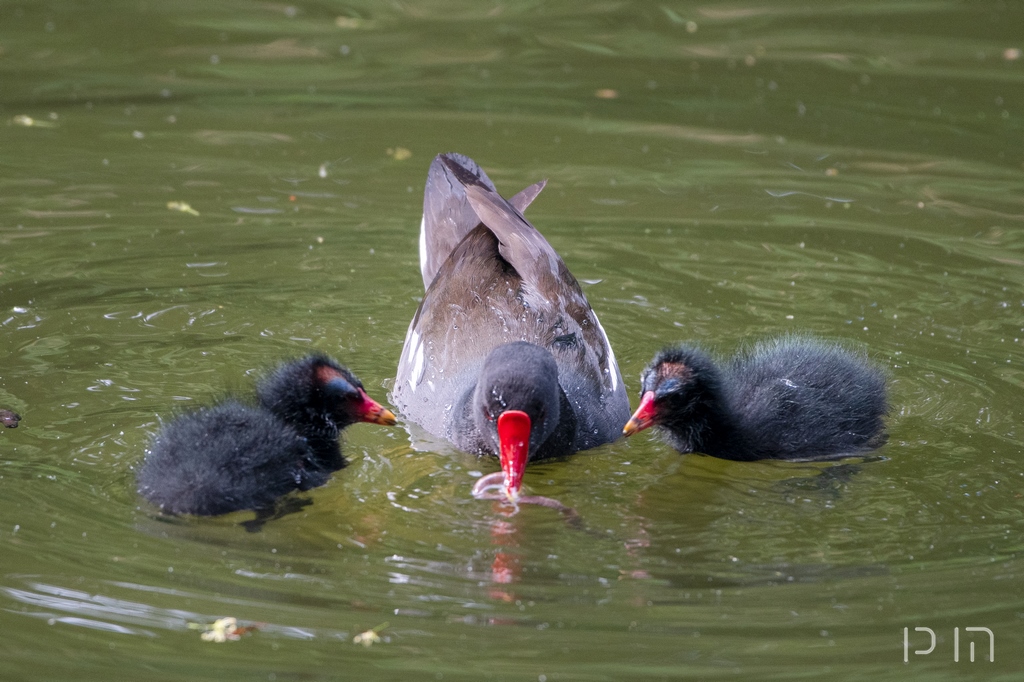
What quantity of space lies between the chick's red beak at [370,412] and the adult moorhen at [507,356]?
0.32m

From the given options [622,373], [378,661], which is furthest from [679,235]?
[378,661]

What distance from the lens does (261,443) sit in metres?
5.18

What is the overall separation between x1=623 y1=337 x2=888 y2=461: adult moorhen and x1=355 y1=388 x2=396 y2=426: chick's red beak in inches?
38.9

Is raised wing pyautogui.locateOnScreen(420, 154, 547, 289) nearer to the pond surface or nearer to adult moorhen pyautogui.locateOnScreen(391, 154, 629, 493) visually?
adult moorhen pyautogui.locateOnScreen(391, 154, 629, 493)

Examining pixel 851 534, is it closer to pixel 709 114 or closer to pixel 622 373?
pixel 622 373

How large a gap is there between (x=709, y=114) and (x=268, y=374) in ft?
16.8

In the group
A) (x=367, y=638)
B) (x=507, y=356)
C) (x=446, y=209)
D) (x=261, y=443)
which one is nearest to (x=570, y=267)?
(x=446, y=209)

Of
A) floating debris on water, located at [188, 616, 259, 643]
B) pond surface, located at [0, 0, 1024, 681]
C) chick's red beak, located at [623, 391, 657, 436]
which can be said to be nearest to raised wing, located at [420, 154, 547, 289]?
pond surface, located at [0, 0, 1024, 681]

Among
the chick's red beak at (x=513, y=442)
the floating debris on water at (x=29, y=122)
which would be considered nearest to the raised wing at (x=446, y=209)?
the chick's red beak at (x=513, y=442)

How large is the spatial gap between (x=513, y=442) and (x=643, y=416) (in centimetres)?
69

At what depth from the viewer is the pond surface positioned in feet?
14.3

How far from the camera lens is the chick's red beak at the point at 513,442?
524 cm

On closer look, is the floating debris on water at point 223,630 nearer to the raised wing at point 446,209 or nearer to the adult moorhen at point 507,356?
the adult moorhen at point 507,356

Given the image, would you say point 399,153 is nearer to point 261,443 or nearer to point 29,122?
point 29,122
